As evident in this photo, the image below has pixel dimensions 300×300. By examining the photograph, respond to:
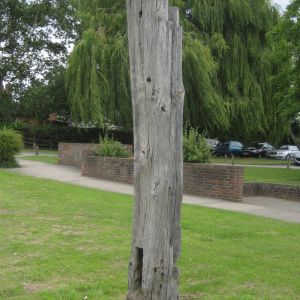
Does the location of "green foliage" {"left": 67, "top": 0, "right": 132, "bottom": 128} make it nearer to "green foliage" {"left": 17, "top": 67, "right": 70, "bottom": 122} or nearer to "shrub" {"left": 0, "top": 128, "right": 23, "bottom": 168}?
"shrub" {"left": 0, "top": 128, "right": 23, "bottom": 168}

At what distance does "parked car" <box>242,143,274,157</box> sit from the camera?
43287 mm

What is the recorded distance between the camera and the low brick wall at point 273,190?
14641 millimetres

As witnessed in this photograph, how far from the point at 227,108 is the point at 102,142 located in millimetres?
10334

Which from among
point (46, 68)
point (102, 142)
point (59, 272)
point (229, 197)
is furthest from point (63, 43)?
point (59, 272)

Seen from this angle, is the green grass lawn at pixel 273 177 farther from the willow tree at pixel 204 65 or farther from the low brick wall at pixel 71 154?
the low brick wall at pixel 71 154

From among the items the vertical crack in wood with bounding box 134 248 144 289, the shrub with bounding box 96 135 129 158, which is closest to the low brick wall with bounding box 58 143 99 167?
the shrub with bounding box 96 135 129 158

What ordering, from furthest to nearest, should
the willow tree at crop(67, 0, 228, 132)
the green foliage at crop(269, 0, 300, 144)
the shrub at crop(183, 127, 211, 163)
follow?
1. the willow tree at crop(67, 0, 228, 132)
2. the green foliage at crop(269, 0, 300, 144)
3. the shrub at crop(183, 127, 211, 163)

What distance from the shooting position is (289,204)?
1402 centimetres

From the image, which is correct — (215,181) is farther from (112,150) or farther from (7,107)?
(7,107)

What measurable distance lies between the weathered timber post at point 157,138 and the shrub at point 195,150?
1156 cm

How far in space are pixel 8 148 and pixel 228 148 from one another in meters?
22.9

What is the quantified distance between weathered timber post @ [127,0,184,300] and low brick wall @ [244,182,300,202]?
11.4 m

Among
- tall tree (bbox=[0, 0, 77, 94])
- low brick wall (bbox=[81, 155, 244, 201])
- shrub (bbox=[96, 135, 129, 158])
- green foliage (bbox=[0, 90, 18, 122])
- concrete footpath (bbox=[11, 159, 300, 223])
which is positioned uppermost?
tall tree (bbox=[0, 0, 77, 94])

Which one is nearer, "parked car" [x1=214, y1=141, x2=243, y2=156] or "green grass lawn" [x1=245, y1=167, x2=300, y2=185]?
"green grass lawn" [x1=245, y1=167, x2=300, y2=185]
